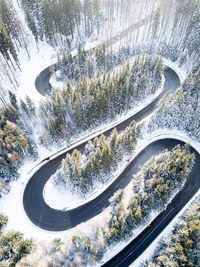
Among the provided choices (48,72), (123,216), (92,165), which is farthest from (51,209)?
(48,72)

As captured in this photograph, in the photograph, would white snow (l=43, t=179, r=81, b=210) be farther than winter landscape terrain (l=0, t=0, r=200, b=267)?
Yes

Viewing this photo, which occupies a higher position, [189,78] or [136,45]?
[136,45]

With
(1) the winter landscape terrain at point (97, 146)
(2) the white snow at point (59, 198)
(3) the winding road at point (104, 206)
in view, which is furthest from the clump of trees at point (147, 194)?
(2) the white snow at point (59, 198)

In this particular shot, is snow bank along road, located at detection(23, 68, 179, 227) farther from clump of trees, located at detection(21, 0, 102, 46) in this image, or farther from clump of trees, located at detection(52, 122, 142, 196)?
clump of trees, located at detection(21, 0, 102, 46)

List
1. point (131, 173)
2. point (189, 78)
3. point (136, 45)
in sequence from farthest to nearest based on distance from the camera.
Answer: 1. point (136, 45)
2. point (189, 78)
3. point (131, 173)

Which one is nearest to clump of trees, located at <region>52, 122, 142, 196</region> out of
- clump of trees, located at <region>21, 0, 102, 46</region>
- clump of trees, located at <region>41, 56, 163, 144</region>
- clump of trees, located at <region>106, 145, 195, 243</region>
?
clump of trees, located at <region>106, 145, 195, 243</region>

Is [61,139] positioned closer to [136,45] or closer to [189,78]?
[189,78]

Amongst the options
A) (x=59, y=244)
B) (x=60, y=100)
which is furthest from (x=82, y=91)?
(x=59, y=244)
